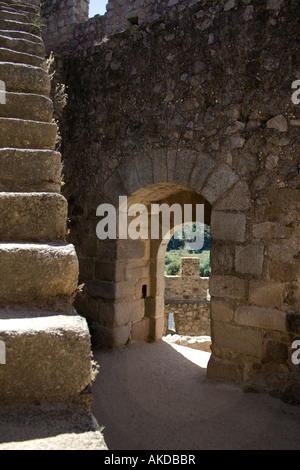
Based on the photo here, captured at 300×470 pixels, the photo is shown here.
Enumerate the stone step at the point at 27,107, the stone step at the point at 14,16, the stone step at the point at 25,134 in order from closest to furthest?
the stone step at the point at 25,134 → the stone step at the point at 27,107 → the stone step at the point at 14,16

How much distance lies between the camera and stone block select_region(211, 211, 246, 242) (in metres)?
3.93

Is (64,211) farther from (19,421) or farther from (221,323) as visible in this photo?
(221,323)

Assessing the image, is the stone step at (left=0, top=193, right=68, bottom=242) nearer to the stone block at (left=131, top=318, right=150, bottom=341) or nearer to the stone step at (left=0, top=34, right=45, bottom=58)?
the stone step at (left=0, top=34, right=45, bottom=58)

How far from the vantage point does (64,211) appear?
177cm

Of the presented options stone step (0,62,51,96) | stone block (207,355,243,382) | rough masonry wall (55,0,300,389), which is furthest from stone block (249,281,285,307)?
stone step (0,62,51,96)

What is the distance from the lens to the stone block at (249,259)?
3.82 m

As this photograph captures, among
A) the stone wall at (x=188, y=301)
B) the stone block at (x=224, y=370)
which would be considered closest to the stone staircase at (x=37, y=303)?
the stone block at (x=224, y=370)

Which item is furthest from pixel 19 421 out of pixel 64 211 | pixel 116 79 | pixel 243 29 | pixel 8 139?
pixel 116 79

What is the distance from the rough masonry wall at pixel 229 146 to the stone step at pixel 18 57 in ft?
A: 6.61

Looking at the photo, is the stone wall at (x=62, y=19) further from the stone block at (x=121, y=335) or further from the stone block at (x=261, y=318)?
the stone block at (x=261, y=318)

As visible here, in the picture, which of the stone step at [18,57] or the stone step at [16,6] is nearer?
the stone step at [18,57]

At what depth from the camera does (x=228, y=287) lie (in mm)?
4004

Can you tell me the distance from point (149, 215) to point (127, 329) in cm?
171

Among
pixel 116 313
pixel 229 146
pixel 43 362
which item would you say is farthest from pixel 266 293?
pixel 43 362
